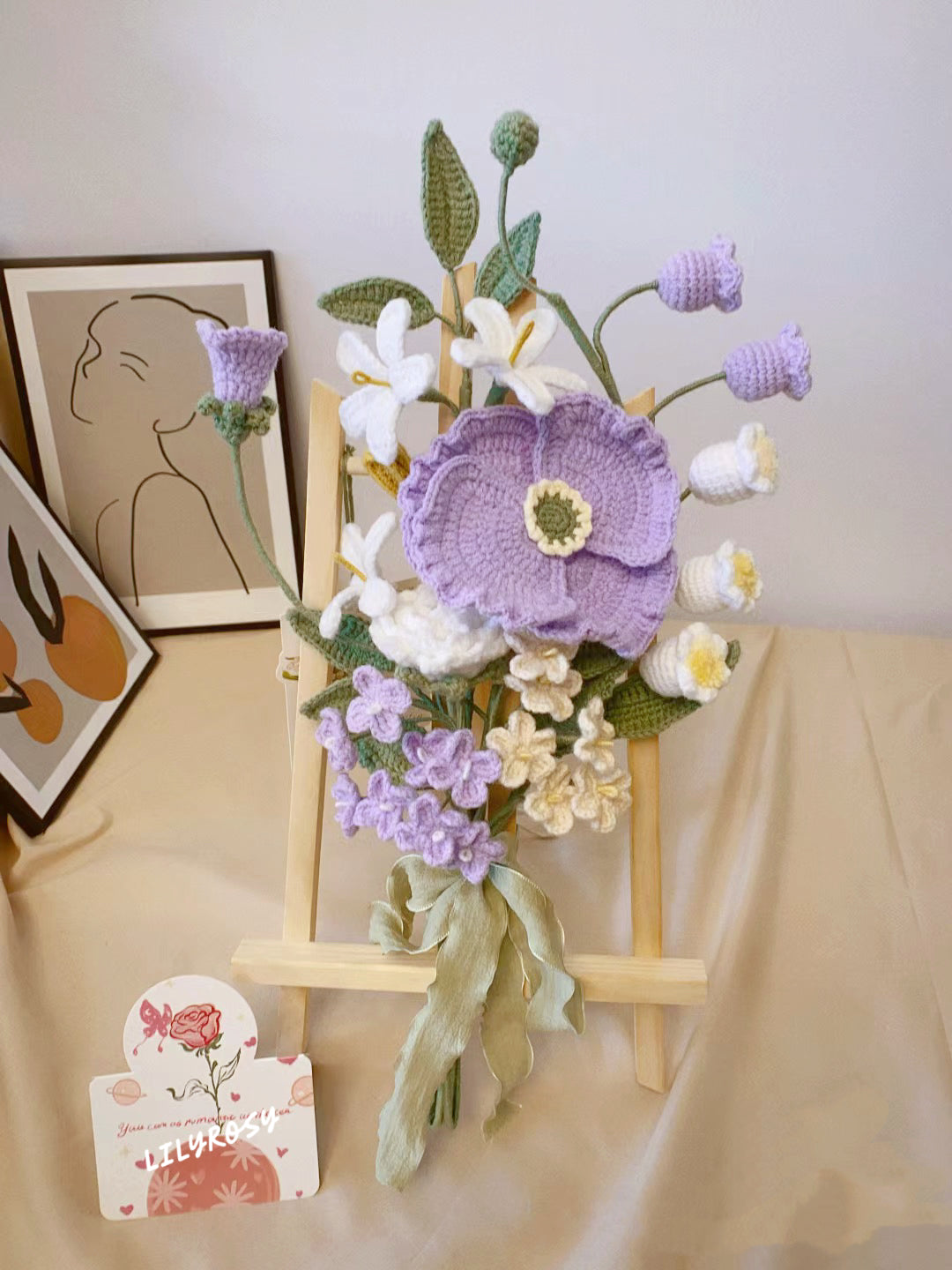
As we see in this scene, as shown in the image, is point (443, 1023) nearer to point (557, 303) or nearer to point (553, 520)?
point (553, 520)

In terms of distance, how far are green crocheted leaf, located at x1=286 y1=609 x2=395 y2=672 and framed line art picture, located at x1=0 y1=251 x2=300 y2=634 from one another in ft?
1.63

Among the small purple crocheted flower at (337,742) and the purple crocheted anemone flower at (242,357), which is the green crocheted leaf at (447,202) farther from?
the small purple crocheted flower at (337,742)

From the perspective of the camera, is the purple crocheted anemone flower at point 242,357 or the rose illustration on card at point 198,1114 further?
the rose illustration on card at point 198,1114

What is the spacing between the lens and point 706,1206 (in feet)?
2.39

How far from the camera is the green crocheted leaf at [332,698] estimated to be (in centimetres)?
72

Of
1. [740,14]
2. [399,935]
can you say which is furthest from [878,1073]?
[740,14]

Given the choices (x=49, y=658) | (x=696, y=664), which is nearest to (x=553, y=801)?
(x=696, y=664)

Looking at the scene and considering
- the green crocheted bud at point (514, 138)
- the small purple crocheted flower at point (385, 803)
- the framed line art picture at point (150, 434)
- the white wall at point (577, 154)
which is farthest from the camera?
the framed line art picture at point (150, 434)

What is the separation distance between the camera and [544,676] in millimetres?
661

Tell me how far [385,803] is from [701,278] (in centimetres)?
41

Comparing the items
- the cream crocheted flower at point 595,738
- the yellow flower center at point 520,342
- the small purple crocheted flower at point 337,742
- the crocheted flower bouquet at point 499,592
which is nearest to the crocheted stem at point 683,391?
the crocheted flower bouquet at point 499,592

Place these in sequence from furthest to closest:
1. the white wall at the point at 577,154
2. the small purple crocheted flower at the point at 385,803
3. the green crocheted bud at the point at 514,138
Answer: the white wall at the point at 577,154
the small purple crocheted flower at the point at 385,803
the green crocheted bud at the point at 514,138

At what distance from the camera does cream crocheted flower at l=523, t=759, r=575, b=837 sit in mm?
693

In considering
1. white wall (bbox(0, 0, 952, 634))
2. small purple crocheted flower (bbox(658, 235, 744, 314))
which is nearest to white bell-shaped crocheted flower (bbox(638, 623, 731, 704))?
small purple crocheted flower (bbox(658, 235, 744, 314))
